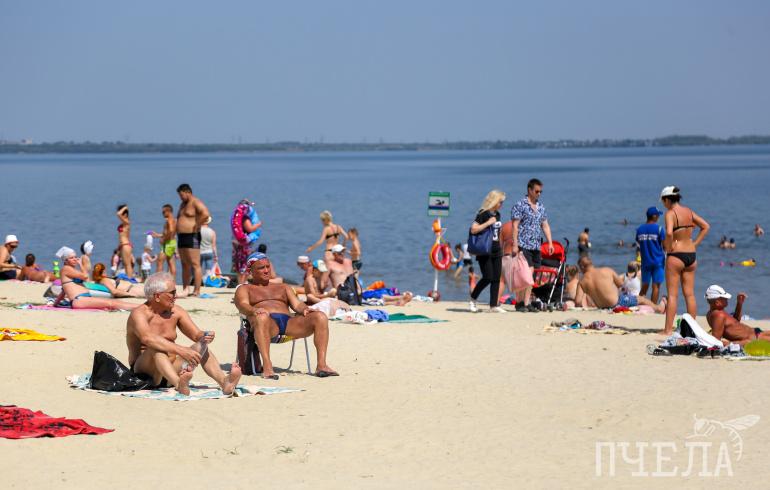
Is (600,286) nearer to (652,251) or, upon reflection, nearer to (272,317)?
(652,251)

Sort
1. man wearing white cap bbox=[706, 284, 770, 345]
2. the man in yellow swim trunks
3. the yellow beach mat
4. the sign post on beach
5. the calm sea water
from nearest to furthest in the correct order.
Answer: man wearing white cap bbox=[706, 284, 770, 345] < the yellow beach mat < the sign post on beach < the man in yellow swim trunks < the calm sea water

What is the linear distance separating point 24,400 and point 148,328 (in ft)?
3.45

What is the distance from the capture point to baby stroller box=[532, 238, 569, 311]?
14.8 meters

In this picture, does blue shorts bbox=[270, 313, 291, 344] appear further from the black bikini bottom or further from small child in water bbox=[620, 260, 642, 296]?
small child in water bbox=[620, 260, 642, 296]

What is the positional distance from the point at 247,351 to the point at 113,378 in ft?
4.27

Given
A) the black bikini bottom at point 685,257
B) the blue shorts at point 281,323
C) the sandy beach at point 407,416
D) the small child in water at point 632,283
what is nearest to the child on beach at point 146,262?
the sandy beach at point 407,416

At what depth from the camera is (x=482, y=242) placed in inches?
542

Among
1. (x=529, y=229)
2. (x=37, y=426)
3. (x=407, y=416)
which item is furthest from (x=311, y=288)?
(x=37, y=426)

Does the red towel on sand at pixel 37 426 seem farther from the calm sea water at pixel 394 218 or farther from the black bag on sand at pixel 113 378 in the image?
the calm sea water at pixel 394 218

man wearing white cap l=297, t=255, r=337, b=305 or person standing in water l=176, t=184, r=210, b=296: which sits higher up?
person standing in water l=176, t=184, r=210, b=296

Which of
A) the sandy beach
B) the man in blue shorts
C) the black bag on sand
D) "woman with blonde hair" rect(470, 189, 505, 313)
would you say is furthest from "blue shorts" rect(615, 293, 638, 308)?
the black bag on sand

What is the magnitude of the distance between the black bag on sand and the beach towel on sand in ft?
0.15

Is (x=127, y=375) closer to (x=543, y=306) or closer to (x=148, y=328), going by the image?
(x=148, y=328)

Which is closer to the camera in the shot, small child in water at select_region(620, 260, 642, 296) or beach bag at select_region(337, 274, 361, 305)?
small child in water at select_region(620, 260, 642, 296)
